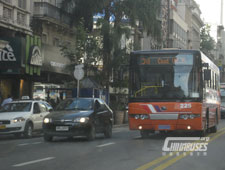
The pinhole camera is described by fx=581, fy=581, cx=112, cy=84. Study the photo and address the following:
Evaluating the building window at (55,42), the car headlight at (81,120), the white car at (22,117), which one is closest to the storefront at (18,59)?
A: the building window at (55,42)

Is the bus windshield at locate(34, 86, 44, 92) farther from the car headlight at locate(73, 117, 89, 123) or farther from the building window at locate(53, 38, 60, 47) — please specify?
the car headlight at locate(73, 117, 89, 123)

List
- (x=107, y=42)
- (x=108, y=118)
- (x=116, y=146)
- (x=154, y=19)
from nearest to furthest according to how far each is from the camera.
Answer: (x=116, y=146)
(x=108, y=118)
(x=107, y=42)
(x=154, y=19)

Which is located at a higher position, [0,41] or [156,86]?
[0,41]

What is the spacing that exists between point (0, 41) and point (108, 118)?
25.4 feet

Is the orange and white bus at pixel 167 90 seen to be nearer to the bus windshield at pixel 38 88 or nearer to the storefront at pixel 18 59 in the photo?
the storefront at pixel 18 59

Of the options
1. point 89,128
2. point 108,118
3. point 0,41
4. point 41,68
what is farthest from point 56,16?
point 89,128

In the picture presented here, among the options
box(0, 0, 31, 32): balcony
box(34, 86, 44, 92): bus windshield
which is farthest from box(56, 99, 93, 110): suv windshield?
box(34, 86, 44, 92): bus windshield

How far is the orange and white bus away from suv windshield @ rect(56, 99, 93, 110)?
1.48 m

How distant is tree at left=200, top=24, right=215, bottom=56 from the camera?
366 feet

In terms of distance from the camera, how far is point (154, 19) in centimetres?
3619

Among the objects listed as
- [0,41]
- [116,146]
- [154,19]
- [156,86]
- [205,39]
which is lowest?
[116,146]

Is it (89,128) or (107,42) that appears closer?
(89,128)

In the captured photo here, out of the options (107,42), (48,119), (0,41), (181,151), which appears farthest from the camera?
(107,42)

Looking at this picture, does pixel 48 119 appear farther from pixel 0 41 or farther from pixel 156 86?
pixel 0 41
